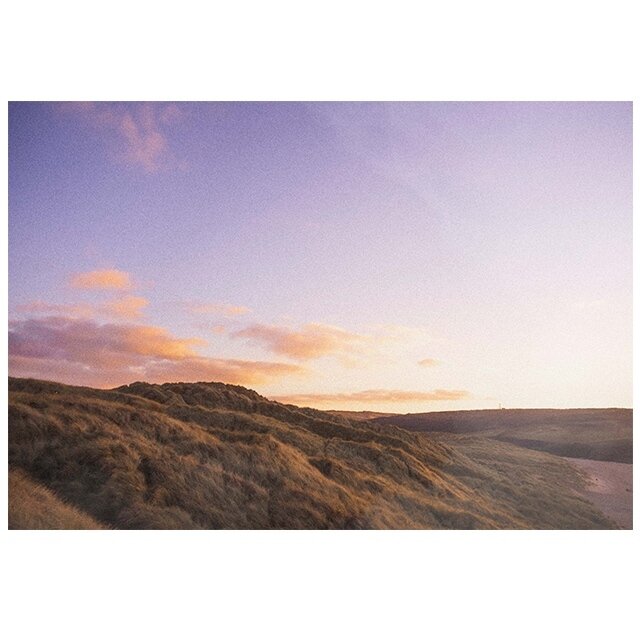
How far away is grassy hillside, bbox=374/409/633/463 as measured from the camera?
30.2 ft

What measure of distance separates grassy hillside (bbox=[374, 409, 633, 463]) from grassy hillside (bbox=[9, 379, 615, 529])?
23cm

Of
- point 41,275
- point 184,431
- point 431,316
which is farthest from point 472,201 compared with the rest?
point 41,275

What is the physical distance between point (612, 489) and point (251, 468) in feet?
19.5

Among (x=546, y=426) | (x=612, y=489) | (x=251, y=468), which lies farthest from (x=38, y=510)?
→ (x=612, y=489)

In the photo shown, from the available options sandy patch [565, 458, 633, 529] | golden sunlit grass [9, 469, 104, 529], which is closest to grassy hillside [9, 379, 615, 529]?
golden sunlit grass [9, 469, 104, 529]

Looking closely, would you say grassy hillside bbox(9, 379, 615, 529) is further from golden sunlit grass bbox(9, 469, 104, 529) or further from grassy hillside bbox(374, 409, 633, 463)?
grassy hillside bbox(374, 409, 633, 463)

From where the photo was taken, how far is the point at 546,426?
990cm

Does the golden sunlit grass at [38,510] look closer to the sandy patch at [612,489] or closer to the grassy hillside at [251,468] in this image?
the grassy hillside at [251,468]

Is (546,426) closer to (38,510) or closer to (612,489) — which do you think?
(612,489)

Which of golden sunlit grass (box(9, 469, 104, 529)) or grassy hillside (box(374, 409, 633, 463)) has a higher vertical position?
grassy hillside (box(374, 409, 633, 463))
